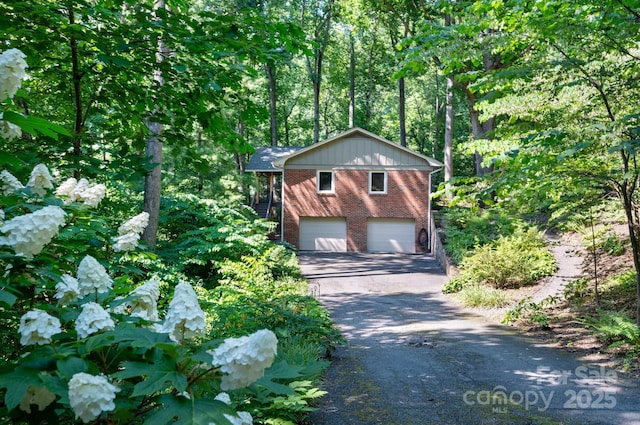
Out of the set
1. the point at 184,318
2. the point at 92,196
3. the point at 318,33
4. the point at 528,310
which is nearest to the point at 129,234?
the point at 92,196

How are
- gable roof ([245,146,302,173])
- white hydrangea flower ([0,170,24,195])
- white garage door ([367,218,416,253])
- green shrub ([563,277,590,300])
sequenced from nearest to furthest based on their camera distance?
white hydrangea flower ([0,170,24,195]), green shrub ([563,277,590,300]), white garage door ([367,218,416,253]), gable roof ([245,146,302,173])

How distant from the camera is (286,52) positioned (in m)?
4.79

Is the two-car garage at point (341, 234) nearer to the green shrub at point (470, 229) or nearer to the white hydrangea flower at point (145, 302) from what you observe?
the green shrub at point (470, 229)

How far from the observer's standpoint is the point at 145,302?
2.17 meters

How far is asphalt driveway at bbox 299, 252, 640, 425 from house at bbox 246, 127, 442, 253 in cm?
1311

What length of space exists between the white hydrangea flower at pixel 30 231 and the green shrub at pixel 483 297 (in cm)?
1228

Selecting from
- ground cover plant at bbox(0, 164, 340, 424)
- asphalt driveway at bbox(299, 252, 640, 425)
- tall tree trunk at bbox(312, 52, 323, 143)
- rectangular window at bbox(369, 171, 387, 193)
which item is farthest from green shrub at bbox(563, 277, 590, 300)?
tall tree trunk at bbox(312, 52, 323, 143)

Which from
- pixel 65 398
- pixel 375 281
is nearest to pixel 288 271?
pixel 375 281

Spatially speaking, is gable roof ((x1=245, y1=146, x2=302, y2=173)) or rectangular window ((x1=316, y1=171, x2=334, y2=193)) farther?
gable roof ((x1=245, y1=146, x2=302, y2=173))

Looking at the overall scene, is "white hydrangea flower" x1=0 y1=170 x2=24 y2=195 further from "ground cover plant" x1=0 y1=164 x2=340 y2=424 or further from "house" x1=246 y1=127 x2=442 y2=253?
"house" x1=246 y1=127 x2=442 y2=253

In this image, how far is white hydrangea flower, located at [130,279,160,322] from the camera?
215cm

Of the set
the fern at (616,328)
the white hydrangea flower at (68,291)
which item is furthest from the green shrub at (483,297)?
the white hydrangea flower at (68,291)

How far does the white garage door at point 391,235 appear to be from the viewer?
25.7 metres

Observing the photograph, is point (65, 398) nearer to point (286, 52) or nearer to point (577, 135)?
point (286, 52)
